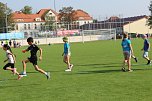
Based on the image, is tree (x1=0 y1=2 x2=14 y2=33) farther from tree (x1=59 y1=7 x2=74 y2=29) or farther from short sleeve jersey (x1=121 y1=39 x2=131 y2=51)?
short sleeve jersey (x1=121 y1=39 x2=131 y2=51)

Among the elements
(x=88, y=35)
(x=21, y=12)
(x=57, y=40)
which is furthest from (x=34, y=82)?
(x=21, y=12)

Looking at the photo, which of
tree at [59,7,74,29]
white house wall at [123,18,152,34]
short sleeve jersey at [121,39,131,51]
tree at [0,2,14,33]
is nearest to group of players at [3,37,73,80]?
short sleeve jersey at [121,39,131,51]

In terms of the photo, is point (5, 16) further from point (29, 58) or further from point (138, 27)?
point (29, 58)

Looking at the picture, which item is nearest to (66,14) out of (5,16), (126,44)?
(5,16)

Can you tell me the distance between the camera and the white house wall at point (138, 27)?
110m

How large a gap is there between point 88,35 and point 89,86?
7463cm

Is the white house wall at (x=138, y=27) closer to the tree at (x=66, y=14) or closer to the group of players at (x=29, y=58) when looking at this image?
the tree at (x=66, y=14)

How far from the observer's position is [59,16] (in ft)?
454

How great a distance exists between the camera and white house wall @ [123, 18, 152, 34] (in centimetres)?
10956

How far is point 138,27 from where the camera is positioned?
111 meters

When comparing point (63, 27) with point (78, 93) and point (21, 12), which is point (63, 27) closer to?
point (21, 12)

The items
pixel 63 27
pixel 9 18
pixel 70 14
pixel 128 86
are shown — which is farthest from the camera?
pixel 70 14

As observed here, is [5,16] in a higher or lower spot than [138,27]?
higher

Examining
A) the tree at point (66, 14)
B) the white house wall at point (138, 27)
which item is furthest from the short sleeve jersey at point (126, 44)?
the tree at point (66, 14)
